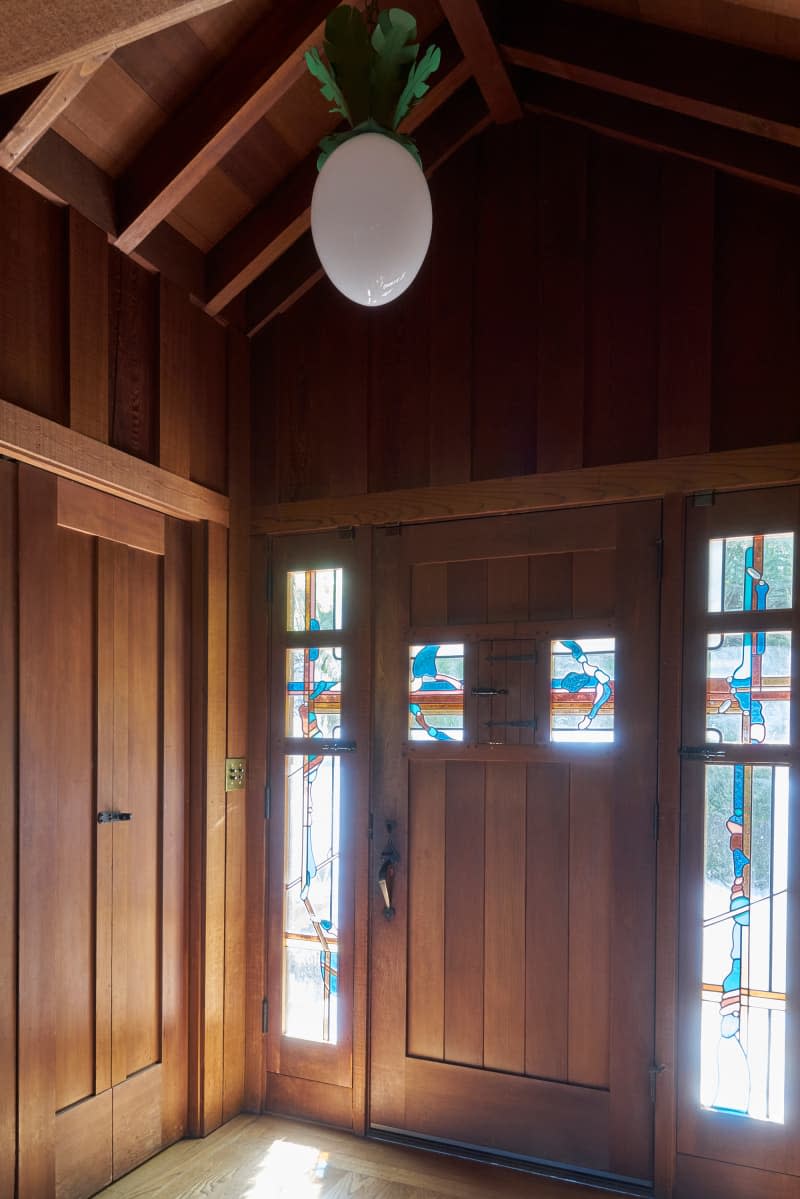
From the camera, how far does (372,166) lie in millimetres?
1290

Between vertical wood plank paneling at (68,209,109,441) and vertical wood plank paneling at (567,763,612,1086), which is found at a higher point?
vertical wood plank paneling at (68,209,109,441)

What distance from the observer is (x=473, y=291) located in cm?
271

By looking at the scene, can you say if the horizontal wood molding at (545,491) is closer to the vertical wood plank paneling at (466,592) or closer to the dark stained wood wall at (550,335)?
the dark stained wood wall at (550,335)

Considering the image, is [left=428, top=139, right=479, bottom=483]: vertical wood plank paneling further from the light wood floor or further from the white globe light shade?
the light wood floor

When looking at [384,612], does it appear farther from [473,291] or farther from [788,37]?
[788,37]

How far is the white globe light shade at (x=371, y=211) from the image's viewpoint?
50.9 inches

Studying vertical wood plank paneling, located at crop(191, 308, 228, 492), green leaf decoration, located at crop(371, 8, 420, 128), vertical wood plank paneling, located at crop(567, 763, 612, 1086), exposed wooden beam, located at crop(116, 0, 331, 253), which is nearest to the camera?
green leaf decoration, located at crop(371, 8, 420, 128)

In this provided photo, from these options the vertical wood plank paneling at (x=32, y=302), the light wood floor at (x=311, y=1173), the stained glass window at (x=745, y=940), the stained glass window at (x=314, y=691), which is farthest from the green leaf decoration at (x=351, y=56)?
the light wood floor at (x=311, y=1173)

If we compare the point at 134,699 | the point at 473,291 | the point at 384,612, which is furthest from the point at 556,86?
the point at 134,699

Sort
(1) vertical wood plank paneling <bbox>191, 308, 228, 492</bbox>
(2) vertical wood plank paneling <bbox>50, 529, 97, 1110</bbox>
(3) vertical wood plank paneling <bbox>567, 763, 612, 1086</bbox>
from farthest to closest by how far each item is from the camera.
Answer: (1) vertical wood plank paneling <bbox>191, 308, 228, 492</bbox>
(3) vertical wood plank paneling <bbox>567, 763, 612, 1086</bbox>
(2) vertical wood plank paneling <bbox>50, 529, 97, 1110</bbox>

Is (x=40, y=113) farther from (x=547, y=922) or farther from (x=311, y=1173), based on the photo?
(x=311, y=1173)

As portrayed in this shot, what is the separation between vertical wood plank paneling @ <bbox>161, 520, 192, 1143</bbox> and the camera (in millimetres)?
2641

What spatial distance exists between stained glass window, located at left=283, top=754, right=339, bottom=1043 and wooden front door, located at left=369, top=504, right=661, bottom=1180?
178 mm

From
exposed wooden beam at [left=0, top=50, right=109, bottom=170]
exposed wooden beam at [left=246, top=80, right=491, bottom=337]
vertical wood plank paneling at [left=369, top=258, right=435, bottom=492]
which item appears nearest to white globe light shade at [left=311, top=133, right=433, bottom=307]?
exposed wooden beam at [left=0, top=50, right=109, bottom=170]
